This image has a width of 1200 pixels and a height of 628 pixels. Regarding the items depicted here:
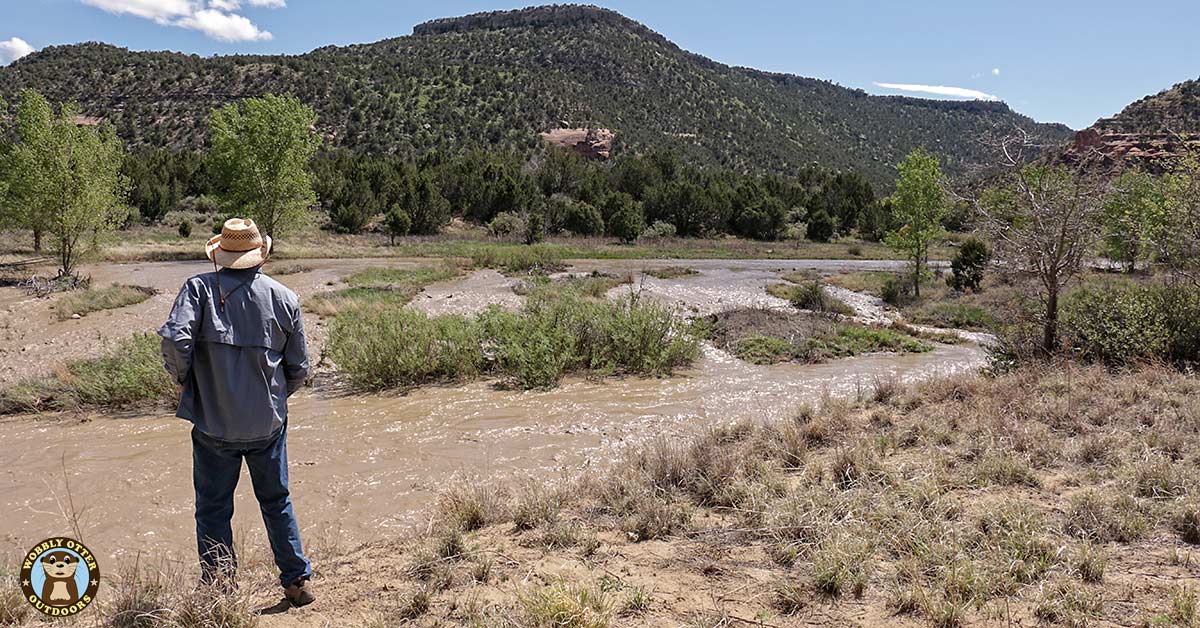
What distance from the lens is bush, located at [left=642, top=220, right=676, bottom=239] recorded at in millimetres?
54406

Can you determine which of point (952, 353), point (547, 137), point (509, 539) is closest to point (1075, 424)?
point (509, 539)

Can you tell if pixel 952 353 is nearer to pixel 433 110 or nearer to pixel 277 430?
pixel 277 430

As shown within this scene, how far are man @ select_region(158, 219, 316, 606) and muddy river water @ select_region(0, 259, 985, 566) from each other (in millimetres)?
1274

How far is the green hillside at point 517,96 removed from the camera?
6944 centimetres

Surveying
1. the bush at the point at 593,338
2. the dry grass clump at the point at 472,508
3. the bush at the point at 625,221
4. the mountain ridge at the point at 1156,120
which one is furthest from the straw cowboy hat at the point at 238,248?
the mountain ridge at the point at 1156,120

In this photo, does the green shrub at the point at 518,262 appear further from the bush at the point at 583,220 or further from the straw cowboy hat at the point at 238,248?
the straw cowboy hat at the point at 238,248

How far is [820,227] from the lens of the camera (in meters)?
58.1

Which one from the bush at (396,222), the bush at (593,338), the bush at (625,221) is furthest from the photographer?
the bush at (625,221)

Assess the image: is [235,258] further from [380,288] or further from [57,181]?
[57,181]

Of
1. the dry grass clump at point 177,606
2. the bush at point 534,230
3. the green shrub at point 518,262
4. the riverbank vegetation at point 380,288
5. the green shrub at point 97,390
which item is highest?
the bush at point 534,230

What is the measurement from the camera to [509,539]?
4.70 meters

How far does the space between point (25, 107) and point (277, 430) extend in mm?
24371

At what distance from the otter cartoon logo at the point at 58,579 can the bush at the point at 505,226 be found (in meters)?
46.8

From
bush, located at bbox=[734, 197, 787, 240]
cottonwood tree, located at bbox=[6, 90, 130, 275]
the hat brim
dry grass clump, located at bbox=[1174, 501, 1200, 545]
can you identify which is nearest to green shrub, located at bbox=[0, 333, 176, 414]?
the hat brim
